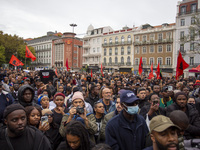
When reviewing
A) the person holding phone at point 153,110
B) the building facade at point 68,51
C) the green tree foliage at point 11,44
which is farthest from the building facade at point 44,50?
the person holding phone at point 153,110

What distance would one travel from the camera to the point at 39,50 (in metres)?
69.7

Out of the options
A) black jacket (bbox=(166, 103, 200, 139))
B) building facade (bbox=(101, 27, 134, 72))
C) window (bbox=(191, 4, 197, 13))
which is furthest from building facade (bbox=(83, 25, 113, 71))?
black jacket (bbox=(166, 103, 200, 139))

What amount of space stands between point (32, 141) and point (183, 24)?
125ft

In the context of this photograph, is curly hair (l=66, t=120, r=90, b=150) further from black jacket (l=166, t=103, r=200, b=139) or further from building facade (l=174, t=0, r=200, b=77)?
building facade (l=174, t=0, r=200, b=77)

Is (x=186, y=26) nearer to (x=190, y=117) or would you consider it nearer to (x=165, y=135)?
(x=190, y=117)

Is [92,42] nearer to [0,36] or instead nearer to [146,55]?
[146,55]

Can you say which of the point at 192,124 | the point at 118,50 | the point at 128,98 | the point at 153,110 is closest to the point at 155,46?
the point at 118,50

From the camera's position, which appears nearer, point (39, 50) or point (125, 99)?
point (125, 99)

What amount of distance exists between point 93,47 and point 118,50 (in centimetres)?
841

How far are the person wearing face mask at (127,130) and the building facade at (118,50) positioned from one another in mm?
39334

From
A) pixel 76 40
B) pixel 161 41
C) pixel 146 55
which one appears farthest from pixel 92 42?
pixel 161 41

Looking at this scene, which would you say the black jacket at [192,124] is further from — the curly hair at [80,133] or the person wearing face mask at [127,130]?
the curly hair at [80,133]

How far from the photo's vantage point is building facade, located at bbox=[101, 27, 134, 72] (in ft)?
137

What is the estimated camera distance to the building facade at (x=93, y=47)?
154 ft
